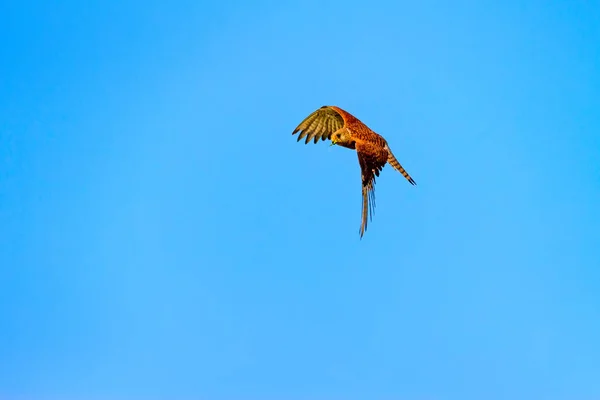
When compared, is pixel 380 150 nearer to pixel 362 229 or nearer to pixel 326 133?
pixel 326 133

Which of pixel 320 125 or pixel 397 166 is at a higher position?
pixel 320 125

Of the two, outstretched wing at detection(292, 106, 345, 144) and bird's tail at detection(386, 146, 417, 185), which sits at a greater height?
outstretched wing at detection(292, 106, 345, 144)

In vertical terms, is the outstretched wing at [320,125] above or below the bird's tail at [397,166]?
above

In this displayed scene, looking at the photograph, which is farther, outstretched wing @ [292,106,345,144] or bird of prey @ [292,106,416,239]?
outstretched wing @ [292,106,345,144]

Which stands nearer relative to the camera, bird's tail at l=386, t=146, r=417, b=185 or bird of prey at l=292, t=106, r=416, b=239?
bird of prey at l=292, t=106, r=416, b=239

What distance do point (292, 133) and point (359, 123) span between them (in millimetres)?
4418

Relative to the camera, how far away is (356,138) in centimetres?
3616

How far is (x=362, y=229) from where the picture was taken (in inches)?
1057

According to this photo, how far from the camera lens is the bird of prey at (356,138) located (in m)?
32.8

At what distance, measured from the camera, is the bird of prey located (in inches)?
1291

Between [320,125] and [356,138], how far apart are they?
13.9 ft

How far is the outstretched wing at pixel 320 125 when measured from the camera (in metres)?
39.5

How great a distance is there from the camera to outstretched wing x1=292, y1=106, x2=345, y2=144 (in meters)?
39.5

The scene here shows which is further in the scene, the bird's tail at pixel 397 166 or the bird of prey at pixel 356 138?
the bird's tail at pixel 397 166
